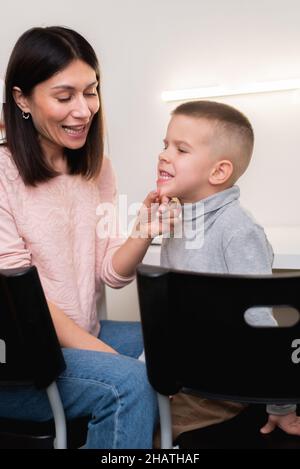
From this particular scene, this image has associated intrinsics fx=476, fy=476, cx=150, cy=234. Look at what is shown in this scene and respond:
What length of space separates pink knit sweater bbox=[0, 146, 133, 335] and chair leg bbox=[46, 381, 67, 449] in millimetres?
283

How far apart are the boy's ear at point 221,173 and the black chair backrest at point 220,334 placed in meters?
0.50

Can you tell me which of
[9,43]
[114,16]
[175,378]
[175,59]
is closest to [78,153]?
[175,378]

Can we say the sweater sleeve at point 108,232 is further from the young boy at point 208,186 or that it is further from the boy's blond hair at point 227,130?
the boy's blond hair at point 227,130

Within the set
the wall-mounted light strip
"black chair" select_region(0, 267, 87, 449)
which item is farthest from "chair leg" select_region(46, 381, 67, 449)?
the wall-mounted light strip

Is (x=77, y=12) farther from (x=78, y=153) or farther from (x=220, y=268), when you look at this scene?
(x=220, y=268)

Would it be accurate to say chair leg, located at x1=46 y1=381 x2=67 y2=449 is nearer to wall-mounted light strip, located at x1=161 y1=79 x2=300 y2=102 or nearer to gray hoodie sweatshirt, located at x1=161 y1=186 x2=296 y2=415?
gray hoodie sweatshirt, located at x1=161 y1=186 x2=296 y2=415

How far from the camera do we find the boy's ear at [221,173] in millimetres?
1051

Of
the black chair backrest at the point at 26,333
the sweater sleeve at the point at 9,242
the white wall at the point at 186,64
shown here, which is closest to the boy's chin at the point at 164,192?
the sweater sleeve at the point at 9,242

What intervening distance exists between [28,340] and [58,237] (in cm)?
38

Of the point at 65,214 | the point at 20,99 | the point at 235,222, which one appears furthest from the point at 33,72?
the point at 235,222

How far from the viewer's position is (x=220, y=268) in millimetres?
958

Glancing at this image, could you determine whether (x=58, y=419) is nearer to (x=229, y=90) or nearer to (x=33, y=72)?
(x=33, y=72)

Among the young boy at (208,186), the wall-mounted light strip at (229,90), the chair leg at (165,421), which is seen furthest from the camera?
the wall-mounted light strip at (229,90)

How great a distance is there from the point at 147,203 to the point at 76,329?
0.34 meters
